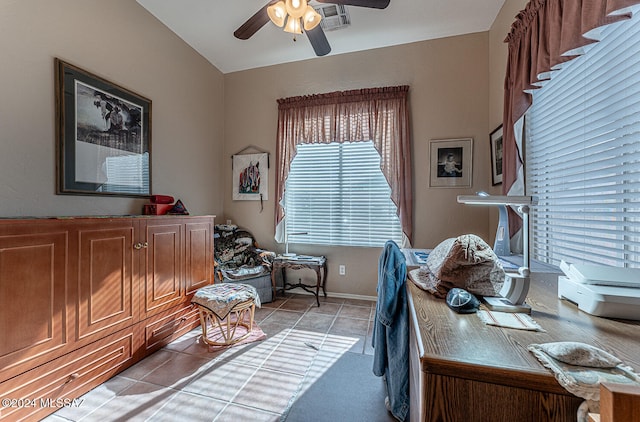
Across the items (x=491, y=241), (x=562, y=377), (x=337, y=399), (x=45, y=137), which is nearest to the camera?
(x=562, y=377)

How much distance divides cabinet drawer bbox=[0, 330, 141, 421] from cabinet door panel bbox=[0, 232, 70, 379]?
9 cm

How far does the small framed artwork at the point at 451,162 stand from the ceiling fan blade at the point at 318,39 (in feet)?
5.25

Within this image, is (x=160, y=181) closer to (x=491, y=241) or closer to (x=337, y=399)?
(x=337, y=399)

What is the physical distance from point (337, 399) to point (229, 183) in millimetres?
3037

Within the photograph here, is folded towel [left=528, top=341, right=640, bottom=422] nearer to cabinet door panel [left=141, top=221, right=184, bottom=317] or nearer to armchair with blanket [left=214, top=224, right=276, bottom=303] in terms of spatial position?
cabinet door panel [left=141, top=221, right=184, bottom=317]

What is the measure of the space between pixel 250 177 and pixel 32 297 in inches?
98.6

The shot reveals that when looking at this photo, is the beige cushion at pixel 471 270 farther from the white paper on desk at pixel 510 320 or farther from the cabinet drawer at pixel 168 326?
the cabinet drawer at pixel 168 326

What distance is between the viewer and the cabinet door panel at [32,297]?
1256 mm

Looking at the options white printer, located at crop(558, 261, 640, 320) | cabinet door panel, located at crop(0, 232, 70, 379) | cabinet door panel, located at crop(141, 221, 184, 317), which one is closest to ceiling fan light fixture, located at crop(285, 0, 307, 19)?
cabinet door panel, located at crop(141, 221, 184, 317)

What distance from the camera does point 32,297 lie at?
1345mm

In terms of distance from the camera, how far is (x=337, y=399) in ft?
5.18

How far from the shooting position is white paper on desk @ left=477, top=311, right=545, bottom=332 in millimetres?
793

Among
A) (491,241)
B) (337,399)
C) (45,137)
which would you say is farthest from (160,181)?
(491,241)

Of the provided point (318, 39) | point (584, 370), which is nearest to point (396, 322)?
point (584, 370)
